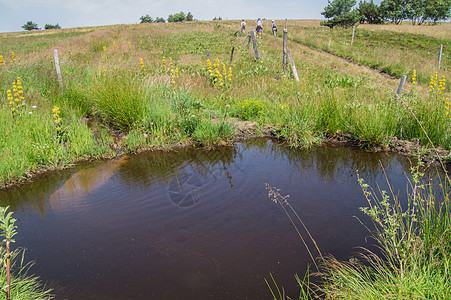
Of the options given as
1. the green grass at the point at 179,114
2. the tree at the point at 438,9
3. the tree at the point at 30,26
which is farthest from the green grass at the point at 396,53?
the tree at the point at 30,26

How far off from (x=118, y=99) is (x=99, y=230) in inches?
157

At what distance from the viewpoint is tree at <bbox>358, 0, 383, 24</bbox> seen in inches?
2232

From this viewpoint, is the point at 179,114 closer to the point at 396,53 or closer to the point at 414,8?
the point at 396,53

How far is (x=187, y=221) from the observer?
3.98 m

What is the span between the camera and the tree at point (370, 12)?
56688mm

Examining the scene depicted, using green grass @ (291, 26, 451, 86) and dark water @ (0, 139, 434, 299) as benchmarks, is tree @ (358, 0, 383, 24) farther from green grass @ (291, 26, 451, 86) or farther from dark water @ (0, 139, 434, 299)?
dark water @ (0, 139, 434, 299)

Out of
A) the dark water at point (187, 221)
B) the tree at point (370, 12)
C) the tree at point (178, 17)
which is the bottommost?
the dark water at point (187, 221)

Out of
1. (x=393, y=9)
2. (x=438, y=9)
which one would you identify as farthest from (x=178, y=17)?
(x=438, y=9)

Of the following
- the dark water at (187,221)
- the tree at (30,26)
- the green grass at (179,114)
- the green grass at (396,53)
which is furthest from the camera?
the tree at (30,26)

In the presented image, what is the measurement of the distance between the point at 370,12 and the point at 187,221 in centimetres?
6517

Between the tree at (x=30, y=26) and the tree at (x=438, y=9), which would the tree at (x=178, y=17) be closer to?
the tree at (x=30, y=26)

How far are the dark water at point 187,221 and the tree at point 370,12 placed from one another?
59.8 metres

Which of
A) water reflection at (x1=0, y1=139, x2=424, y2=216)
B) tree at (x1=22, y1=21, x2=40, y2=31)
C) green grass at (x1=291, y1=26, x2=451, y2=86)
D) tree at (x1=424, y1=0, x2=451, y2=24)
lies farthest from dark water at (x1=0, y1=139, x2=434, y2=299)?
tree at (x1=22, y1=21, x2=40, y2=31)

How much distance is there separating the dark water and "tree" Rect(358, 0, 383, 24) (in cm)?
5978
